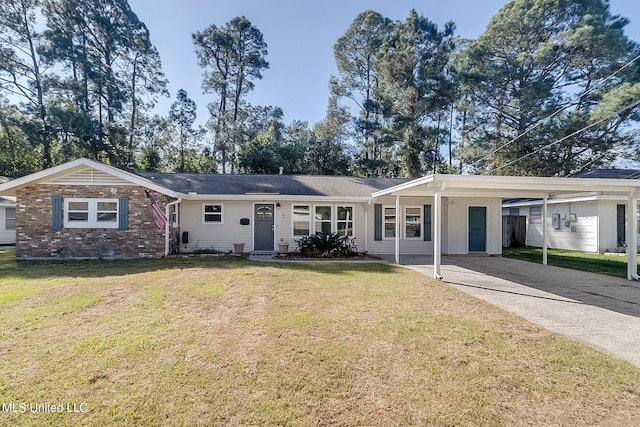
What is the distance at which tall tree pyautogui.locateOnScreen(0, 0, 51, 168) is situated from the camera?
2084 centimetres

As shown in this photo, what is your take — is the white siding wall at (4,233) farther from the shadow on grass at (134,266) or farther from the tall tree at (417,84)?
the tall tree at (417,84)

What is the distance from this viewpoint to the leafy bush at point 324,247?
34.8 feet

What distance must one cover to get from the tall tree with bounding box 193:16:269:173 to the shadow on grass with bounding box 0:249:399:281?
21.2 metres

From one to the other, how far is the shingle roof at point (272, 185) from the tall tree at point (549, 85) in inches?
519

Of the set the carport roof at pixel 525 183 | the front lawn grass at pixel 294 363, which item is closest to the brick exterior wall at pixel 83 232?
the front lawn grass at pixel 294 363

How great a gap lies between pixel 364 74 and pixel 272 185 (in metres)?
19.6

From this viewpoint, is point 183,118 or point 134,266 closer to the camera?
point 134,266

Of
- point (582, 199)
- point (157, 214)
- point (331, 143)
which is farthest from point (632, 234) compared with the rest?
point (331, 143)

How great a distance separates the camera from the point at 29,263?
892cm

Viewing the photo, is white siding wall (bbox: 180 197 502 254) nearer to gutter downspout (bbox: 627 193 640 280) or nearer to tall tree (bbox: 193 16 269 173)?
gutter downspout (bbox: 627 193 640 280)

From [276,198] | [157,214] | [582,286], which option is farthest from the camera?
[276,198]

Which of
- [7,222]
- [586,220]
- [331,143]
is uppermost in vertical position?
[331,143]

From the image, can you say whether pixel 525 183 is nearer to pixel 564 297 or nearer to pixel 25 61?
pixel 564 297

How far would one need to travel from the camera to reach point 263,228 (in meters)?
11.9
